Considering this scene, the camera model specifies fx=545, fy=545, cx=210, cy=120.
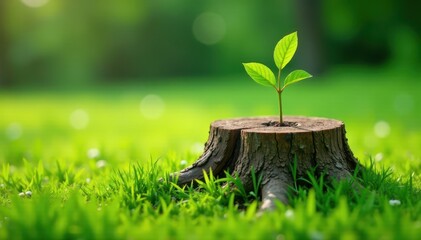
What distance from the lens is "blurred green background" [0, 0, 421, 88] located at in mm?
18547

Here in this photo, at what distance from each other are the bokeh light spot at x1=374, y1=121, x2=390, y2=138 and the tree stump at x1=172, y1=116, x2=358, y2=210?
118 inches

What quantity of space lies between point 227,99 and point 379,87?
12.0 feet

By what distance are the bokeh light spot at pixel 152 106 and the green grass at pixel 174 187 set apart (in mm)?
217

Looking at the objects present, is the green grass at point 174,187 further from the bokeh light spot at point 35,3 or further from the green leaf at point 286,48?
the bokeh light spot at point 35,3

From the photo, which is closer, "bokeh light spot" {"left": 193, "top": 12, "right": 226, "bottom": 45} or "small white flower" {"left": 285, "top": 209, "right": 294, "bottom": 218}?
"small white flower" {"left": 285, "top": 209, "right": 294, "bottom": 218}

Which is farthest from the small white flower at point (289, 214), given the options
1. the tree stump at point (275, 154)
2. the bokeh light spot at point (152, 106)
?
the bokeh light spot at point (152, 106)

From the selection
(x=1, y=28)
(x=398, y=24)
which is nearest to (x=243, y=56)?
(x=398, y=24)

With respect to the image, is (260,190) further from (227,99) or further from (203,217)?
(227,99)

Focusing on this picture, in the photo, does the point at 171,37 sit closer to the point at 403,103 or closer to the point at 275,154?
the point at 403,103

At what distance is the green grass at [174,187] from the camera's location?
8.60 ft

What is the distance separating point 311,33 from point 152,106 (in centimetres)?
539

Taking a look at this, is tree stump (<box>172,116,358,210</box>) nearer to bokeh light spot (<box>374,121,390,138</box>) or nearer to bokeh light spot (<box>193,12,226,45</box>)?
bokeh light spot (<box>374,121,390,138</box>)

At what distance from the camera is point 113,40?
22.3 metres

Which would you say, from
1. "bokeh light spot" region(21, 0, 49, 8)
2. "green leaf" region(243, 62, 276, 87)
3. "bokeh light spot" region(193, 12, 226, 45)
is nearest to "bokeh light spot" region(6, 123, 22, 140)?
"green leaf" region(243, 62, 276, 87)
